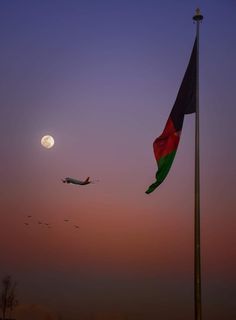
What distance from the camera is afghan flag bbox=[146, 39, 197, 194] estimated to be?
16.2 m

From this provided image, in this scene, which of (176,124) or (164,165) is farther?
(176,124)

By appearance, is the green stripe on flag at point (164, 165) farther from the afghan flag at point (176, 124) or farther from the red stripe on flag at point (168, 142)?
the red stripe on flag at point (168, 142)

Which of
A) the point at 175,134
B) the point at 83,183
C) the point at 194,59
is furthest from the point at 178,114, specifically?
the point at 83,183

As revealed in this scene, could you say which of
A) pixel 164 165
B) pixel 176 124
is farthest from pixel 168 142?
pixel 164 165

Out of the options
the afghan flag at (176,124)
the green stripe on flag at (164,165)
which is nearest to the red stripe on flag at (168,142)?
the afghan flag at (176,124)

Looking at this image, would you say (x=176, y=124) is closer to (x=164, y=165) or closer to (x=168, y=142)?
(x=168, y=142)

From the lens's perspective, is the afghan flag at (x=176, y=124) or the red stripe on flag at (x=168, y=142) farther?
the red stripe on flag at (x=168, y=142)

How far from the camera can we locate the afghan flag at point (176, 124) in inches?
640

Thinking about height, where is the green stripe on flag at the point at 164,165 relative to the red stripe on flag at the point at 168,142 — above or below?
below

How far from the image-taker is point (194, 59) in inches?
661

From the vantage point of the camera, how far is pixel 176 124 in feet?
54.3

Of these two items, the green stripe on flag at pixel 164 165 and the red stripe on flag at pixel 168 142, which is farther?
the red stripe on flag at pixel 168 142

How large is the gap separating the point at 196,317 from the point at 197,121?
19.8 feet

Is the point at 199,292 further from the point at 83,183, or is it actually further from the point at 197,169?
the point at 83,183
